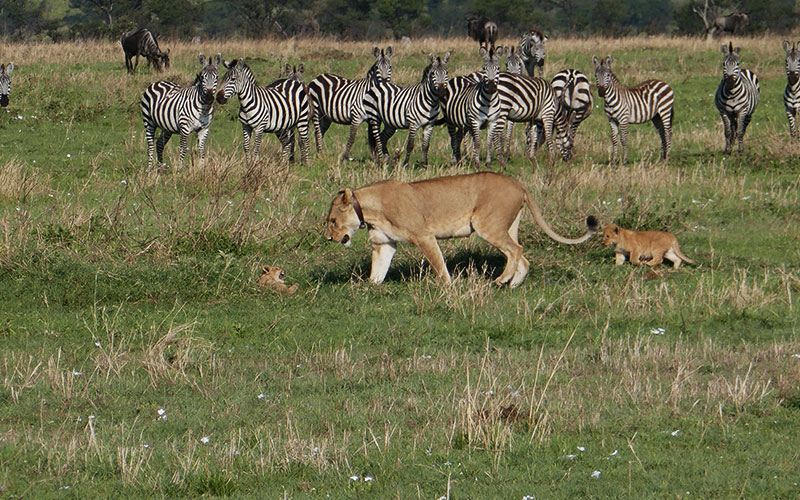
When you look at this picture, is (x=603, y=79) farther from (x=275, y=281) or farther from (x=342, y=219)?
(x=275, y=281)

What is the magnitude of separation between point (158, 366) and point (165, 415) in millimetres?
839

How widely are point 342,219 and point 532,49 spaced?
15665 millimetres

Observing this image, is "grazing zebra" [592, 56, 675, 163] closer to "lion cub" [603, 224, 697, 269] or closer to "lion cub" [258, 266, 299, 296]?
"lion cub" [603, 224, 697, 269]

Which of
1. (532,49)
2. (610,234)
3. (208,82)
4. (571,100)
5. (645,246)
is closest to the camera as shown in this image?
(645,246)

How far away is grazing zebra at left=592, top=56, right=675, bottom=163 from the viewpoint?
19.7 metres

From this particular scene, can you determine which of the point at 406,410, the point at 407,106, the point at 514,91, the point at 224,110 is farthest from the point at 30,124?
the point at 406,410

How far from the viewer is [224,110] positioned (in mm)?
22906

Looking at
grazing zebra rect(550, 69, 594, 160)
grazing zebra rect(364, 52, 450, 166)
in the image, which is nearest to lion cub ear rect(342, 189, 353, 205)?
grazing zebra rect(364, 52, 450, 166)

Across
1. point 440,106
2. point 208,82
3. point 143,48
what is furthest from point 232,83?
point 143,48

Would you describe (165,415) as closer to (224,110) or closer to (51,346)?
(51,346)

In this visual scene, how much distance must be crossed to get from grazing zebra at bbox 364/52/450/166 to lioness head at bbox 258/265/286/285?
827 centimetres

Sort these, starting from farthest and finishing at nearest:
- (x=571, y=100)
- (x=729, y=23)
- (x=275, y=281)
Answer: (x=729, y=23) → (x=571, y=100) → (x=275, y=281)

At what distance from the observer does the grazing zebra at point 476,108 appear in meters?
18.5

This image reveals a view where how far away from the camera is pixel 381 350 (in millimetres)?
8508
